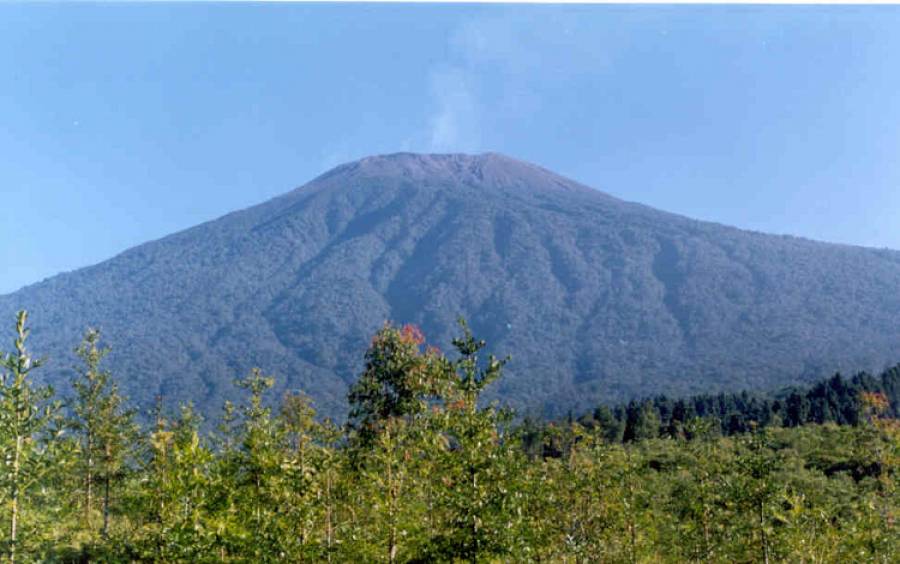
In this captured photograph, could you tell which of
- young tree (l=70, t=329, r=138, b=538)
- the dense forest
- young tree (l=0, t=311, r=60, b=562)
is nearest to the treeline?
young tree (l=70, t=329, r=138, b=538)

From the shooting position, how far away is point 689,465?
1779 inches

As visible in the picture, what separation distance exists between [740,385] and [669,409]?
2390 inches

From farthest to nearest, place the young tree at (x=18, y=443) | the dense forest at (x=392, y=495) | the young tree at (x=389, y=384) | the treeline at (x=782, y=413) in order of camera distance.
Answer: the treeline at (x=782, y=413) → the young tree at (x=389, y=384) → the young tree at (x=18, y=443) → the dense forest at (x=392, y=495)

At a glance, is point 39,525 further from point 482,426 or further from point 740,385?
point 740,385

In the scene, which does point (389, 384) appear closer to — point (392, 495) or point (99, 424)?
point (99, 424)

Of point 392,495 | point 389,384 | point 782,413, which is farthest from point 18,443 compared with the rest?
point 782,413

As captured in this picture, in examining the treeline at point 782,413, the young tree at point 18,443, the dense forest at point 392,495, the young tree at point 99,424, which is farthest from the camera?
the treeline at point 782,413

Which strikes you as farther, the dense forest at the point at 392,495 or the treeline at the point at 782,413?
the treeline at the point at 782,413

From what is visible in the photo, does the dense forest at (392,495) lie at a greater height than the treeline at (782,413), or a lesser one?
lesser

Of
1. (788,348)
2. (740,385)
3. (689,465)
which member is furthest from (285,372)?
(689,465)

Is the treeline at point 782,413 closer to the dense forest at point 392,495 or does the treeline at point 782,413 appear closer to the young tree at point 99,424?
the young tree at point 99,424

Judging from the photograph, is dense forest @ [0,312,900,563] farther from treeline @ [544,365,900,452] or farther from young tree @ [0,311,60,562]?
treeline @ [544,365,900,452]

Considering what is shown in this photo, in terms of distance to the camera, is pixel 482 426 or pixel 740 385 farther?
pixel 740 385

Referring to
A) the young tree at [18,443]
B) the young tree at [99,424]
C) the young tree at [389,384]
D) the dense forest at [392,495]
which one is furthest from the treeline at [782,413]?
the young tree at [18,443]
